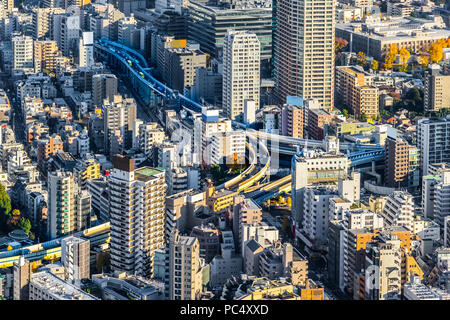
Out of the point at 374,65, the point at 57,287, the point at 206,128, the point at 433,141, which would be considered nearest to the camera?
the point at 57,287

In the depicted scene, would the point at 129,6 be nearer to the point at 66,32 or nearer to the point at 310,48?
the point at 66,32

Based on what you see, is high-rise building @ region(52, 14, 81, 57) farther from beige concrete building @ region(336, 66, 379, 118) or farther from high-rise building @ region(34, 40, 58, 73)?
beige concrete building @ region(336, 66, 379, 118)

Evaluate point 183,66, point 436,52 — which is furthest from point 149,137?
point 436,52

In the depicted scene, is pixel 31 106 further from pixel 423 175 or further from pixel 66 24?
pixel 423 175

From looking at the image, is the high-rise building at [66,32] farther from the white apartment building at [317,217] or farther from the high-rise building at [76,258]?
the high-rise building at [76,258]

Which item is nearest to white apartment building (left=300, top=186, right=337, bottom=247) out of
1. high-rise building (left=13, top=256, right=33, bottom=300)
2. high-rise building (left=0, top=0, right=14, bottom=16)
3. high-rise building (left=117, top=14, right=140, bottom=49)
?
high-rise building (left=13, top=256, right=33, bottom=300)

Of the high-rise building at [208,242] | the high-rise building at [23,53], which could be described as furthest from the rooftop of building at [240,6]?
the high-rise building at [208,242]
